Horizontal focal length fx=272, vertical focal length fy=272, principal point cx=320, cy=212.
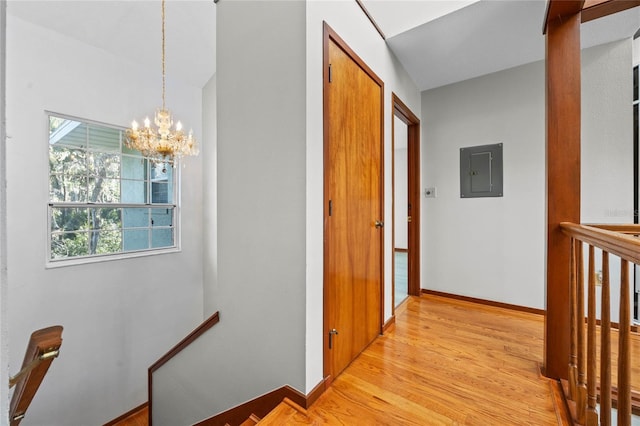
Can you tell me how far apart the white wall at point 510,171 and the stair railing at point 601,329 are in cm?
122

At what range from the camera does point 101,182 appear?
3266 millimetres

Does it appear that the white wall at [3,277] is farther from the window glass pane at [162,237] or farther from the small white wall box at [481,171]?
the window glass pane at [162,237]

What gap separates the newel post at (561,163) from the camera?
5.09ft

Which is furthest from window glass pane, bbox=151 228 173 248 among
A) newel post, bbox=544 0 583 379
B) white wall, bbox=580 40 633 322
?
white wall, bbox=580 40 633 322

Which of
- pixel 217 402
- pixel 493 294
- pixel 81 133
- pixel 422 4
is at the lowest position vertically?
pixel 217 402

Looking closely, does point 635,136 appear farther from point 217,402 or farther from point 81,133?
point 81,133

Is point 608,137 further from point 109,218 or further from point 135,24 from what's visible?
point 109,218

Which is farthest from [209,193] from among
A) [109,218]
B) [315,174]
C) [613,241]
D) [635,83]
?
[635,83]

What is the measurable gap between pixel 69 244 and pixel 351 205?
322 centimetres

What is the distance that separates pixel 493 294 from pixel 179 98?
4.67m

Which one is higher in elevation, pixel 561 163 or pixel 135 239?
pixel 561 163

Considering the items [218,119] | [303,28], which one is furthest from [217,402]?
[303,28]

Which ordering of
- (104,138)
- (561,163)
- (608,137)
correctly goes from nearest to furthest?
(561,163), (608,137), (104,138)

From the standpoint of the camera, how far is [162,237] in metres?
3.79
